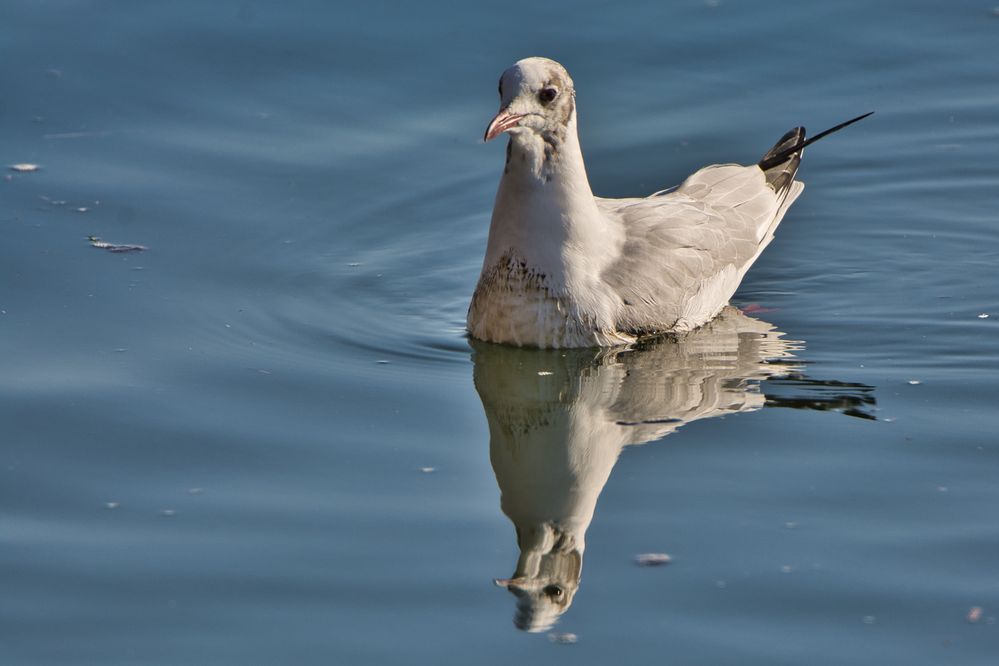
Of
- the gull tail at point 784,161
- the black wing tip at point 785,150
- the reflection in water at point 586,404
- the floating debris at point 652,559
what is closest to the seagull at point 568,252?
the reflection in water at point 586,404

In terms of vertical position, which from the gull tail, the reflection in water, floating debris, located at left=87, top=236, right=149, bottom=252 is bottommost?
the reflection in water

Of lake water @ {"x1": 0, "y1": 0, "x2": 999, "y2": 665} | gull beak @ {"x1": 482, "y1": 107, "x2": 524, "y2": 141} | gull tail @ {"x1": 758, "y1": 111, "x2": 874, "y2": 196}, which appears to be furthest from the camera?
gull tail @ {"x1": 758, "y1": 111, "x2": 874, "y2": 196}

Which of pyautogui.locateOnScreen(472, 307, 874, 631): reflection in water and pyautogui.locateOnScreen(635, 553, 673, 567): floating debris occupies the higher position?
pyautogui.locateOnScreen(472, 307, 874, 631): reflection in water

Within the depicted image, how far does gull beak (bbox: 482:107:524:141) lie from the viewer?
7279mm

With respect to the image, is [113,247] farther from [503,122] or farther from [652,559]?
[652,559]

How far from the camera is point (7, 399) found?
7316 mm

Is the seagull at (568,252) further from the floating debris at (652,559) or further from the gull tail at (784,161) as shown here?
the floating debris at (652,559)

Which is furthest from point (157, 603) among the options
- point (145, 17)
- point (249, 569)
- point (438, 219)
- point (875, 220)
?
→ point (145, 17)

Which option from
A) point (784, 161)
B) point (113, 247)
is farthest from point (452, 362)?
point (784, 161)

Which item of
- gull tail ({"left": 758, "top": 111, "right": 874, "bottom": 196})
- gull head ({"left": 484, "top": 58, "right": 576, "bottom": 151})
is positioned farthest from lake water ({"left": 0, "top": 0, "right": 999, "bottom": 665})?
gull head ({"left": 484, "top": 58, "right": 576, "bottom": 151})

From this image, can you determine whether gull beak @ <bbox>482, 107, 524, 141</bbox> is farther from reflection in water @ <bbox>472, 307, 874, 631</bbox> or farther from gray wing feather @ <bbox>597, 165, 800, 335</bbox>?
reflection in water @ <bbox>472, 307, 874, 631</bbox>

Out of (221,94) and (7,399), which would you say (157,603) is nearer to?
(7,399)

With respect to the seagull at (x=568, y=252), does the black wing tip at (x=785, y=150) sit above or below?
above

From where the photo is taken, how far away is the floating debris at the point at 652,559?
5898mm
